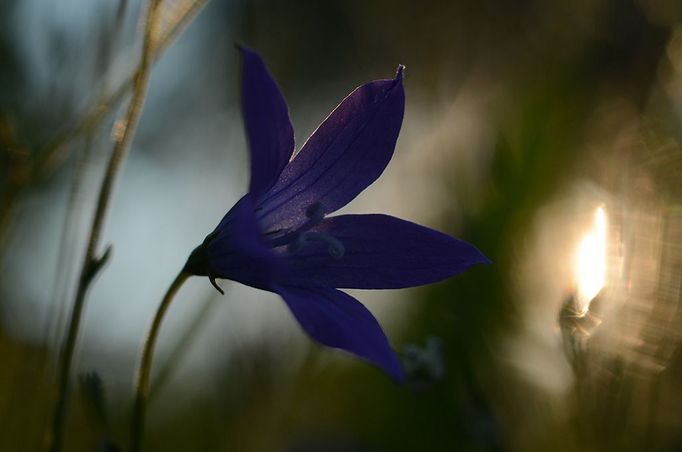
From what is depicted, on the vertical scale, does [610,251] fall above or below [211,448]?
above

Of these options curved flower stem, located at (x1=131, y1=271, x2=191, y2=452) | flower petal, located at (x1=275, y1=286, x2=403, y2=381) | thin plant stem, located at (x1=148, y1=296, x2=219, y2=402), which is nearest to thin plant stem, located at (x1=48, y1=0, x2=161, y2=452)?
curved flower stem, located at (x1=131, y1=271, x2=191, y2=452)

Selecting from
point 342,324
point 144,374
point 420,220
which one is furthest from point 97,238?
point 420,220

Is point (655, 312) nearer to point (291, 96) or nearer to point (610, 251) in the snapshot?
point (610, 251)

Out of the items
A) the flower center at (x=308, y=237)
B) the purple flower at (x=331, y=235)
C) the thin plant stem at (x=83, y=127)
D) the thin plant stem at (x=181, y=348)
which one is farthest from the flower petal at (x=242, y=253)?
the thin plant stem at (x=181, y=348)

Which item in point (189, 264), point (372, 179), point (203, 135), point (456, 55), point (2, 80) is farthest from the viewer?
point (456, 55)

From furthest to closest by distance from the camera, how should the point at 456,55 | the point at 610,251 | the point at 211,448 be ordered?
the point at 456,55, the point at 211,448, the point at 610,251

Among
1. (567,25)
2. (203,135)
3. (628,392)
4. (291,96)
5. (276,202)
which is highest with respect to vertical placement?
(567,25)

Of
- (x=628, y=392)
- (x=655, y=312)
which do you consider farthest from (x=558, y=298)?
(x=628, y=392)
